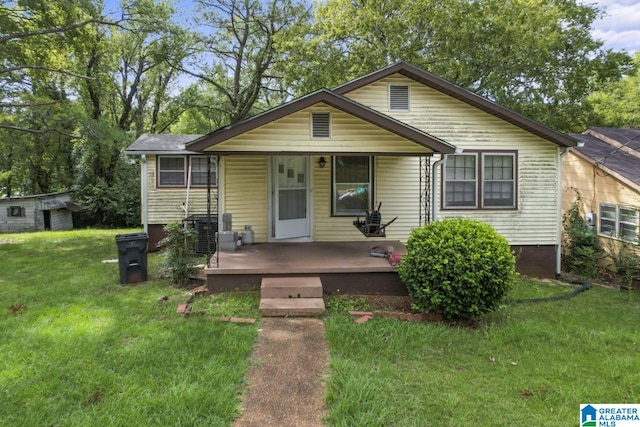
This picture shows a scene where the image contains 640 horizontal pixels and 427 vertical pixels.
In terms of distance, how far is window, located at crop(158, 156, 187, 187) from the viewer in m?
11.6

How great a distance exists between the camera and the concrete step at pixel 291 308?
500 cm

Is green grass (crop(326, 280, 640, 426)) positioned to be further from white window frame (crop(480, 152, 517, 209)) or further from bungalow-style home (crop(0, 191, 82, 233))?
bungalow-style home (crop(0, 191, 82, 233))

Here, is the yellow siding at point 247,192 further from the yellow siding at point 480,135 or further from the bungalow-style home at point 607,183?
the bungalow-style home at point 607,183

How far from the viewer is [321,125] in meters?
6.01

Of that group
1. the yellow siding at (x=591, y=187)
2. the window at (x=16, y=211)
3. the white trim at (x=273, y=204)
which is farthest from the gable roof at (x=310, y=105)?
the window at (x=16, y=211)

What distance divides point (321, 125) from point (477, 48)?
44.4ft

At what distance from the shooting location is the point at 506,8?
52.1ft

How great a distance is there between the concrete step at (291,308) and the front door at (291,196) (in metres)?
3.11

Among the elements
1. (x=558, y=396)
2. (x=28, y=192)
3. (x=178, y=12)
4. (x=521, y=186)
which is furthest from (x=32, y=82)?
(x=558, y=396)

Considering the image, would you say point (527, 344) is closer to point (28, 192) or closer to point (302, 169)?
point (302, 169)

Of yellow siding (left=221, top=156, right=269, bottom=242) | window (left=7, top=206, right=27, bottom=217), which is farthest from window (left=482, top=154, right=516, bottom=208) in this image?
window (left=7, top=206, right=27, bottom=217)

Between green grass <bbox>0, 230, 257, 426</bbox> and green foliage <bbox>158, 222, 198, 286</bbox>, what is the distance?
0.28 metres

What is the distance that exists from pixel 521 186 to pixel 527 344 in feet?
17.9

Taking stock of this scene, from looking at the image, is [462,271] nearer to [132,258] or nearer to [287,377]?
[287,377]
